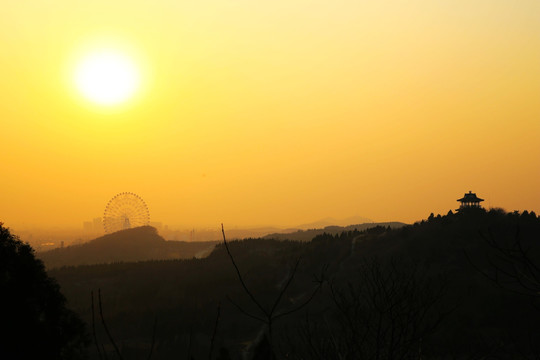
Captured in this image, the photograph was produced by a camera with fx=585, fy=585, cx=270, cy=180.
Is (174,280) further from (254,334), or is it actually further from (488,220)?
(488,220)

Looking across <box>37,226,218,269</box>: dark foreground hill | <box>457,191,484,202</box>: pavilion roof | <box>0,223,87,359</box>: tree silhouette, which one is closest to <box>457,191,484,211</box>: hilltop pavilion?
<box>457,191,484,202</box>: pavilion roof

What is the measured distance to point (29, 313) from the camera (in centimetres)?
2948

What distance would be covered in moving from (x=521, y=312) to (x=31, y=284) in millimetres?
51638

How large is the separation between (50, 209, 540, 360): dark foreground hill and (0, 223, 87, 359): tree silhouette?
22.0 meters

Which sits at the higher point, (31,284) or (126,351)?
(31,284)

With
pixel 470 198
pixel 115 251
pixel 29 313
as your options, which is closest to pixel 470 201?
pixel 470 198

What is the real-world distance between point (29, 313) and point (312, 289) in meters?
55.7

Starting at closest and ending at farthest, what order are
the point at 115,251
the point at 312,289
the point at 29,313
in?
the point at 29,313 → the point at 312,289 → the point at 115,251

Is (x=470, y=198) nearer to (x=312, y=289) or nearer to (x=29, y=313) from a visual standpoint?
(x=312, y=289)

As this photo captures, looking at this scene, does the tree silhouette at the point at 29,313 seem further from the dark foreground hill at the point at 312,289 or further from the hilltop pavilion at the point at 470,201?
the hilltop pavilion at the point at 470,201

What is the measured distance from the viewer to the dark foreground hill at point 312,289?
192ft

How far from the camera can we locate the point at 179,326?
236ft

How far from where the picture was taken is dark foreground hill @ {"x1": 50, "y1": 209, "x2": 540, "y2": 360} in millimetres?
58469

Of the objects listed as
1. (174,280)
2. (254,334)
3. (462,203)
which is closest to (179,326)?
(254,334)
